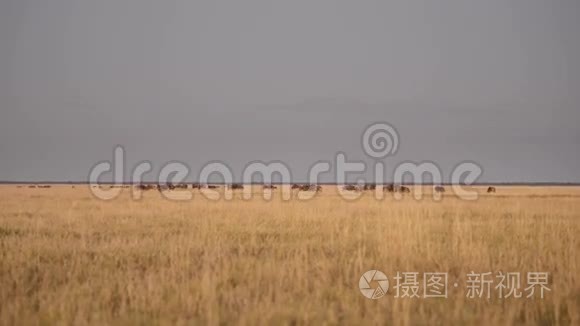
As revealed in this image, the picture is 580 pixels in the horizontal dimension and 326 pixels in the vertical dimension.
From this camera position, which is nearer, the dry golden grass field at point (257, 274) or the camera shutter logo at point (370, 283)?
the dry golden grass field at point (257, 274)

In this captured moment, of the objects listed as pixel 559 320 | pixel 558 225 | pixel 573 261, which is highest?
pixel 558 225

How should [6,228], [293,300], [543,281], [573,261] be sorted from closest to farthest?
[293,300]
[543,281]
[573,261]
[6,228]

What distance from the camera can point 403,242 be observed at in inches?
433

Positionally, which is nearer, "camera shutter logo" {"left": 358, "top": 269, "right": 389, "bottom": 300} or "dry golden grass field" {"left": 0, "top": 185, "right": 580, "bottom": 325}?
"dry golden grass field" {"left": 0, "top": 185, "right": 580, "bottom": 325}

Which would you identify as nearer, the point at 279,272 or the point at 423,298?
the point at 423,298

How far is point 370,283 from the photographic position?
7.61 meters

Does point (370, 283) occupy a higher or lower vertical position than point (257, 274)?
lower

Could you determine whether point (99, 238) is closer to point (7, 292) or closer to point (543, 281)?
point (7, 292)

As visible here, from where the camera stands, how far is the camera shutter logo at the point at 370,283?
278 inches

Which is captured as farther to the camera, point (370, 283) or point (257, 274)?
point (257, 274)

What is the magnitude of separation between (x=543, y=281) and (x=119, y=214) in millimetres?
14549

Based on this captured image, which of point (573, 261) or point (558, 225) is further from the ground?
point (558, 225)

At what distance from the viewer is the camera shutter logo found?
7055 mm

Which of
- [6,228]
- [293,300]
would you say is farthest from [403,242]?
[6,228]
